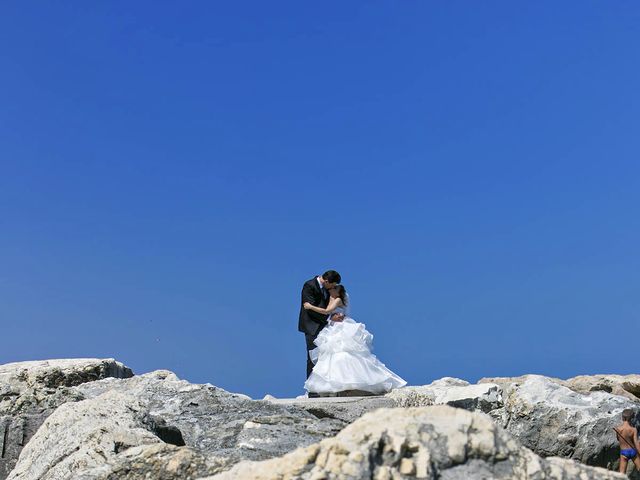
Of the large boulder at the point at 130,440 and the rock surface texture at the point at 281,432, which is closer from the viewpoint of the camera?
the rock surface texture at the point at 281,432

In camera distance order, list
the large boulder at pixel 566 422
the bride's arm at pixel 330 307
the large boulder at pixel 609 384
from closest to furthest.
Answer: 1. the large boulder at pixel 566 422
2. the bride's arm at pixel 330 307
3. the large boulder at pixel 609 384

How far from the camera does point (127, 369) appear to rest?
13.3 meters

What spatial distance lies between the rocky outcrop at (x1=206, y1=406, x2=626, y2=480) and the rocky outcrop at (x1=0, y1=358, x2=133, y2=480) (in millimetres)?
5561

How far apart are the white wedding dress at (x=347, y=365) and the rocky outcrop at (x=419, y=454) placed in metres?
8.99

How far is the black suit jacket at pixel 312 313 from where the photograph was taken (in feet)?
44.7

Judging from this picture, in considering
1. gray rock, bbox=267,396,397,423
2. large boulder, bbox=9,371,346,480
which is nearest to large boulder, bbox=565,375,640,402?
gray rock, bbox=267,396,397,423

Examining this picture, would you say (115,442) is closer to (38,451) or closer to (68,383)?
(38,451)

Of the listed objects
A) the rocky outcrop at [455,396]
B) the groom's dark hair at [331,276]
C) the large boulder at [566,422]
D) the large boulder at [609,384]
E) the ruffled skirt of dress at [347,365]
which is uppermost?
the groom's dark hair at [331,276]

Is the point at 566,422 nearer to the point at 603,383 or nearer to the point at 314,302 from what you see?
the point at 314,302

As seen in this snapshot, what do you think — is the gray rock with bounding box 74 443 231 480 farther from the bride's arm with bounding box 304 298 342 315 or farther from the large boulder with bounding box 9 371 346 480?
the bride's arm with bounding box 304 298 342 315

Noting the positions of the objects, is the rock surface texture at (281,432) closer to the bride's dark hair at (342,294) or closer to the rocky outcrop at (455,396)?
the rocky outcrop at (455,396)

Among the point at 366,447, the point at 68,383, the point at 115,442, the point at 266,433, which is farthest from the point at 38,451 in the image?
the point at 68,383

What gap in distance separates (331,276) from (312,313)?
721 mm

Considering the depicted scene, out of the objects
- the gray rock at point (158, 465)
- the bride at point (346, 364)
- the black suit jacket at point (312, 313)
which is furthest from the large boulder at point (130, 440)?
the black suit jacket at point (312, 313)
